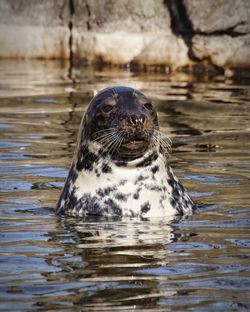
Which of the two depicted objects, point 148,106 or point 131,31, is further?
point 131,31

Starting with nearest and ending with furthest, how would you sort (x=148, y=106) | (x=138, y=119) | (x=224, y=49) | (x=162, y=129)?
1. (x=138, y=119)
2. (x=148, y=106)
3. (x=162, y=129)
4. (x=224, y=49)

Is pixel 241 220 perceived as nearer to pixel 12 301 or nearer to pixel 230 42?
pixel 12 301

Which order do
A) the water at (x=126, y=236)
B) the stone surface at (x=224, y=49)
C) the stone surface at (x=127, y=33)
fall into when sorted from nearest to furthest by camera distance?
the water at (x=126, y=236) < the stone surface at (x=224, y=49) < the stone surface at (x=127, y=33)

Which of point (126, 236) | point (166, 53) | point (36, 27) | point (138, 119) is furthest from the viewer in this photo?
point (36, 27)

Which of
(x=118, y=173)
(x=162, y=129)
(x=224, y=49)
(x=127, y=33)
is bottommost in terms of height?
(x=162, y=129)

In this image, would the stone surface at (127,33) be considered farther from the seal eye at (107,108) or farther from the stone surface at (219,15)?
the seal eye at (107,108)

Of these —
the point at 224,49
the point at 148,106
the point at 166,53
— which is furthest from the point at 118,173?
the point at 166,53

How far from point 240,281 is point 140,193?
226 centimetres

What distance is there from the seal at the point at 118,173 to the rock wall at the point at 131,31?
11474mm

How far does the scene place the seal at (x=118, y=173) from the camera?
25.9ft

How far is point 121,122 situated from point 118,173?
17.5 inches

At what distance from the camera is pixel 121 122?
7727mm

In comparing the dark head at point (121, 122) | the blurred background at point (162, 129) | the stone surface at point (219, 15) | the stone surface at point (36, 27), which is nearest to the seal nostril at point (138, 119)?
the dark head at point (121, 122)

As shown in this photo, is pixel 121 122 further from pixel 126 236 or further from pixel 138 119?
pixel 126 236
